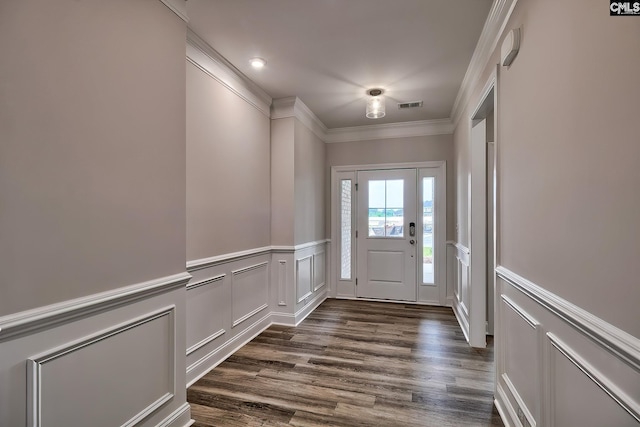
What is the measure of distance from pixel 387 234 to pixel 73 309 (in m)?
3.97

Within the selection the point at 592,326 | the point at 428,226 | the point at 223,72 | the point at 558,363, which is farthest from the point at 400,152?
the point at 592,326

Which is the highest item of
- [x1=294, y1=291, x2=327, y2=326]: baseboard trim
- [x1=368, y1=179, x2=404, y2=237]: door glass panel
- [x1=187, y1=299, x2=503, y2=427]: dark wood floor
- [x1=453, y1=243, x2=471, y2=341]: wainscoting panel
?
[x1=368, y1=179, x2=404, y2=237]: door glass panel

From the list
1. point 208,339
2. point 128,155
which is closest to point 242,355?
point 208,339

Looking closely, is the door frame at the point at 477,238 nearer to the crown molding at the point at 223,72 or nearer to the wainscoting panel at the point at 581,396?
the wainscoting panel at the point at 581,396

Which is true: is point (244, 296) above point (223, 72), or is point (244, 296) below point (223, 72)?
below

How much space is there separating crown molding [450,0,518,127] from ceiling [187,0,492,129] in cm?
5

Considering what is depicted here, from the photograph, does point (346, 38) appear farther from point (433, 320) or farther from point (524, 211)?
point (433, 320)

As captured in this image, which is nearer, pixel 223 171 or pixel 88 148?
pixel 88 148

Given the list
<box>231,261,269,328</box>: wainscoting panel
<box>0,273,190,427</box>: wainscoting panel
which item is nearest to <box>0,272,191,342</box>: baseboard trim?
<box>0,273,190,427</box>: wainscoting panel

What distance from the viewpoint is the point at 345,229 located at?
4848mm

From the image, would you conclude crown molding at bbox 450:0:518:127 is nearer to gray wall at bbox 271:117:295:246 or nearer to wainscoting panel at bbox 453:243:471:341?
wainscoting panel at bbox 453:243:471:341

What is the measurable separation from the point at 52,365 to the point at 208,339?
1.45m

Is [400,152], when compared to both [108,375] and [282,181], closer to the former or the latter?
[282,181]

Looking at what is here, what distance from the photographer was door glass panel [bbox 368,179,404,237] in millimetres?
4621
